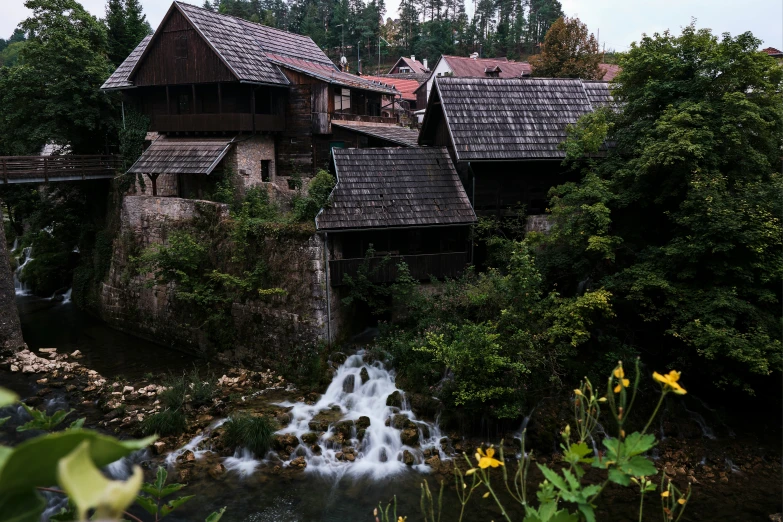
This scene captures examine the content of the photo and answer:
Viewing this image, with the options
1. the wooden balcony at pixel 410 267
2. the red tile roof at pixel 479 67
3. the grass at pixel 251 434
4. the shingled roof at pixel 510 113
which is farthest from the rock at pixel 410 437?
the red tile roof at pixel 479 67

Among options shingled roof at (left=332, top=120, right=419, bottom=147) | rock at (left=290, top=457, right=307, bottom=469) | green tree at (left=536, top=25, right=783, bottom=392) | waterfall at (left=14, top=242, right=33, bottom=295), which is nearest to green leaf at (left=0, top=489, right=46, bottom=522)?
rock at (left=290, top=457, right=307, bottom=469)

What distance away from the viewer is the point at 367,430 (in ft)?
49.7

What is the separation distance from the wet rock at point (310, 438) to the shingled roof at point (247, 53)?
14.4m

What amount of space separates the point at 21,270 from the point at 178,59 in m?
14.5

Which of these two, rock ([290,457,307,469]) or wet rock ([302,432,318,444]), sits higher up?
wet rock ([302,432,318,444])

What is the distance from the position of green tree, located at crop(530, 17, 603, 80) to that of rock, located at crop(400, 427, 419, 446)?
27.4 meters

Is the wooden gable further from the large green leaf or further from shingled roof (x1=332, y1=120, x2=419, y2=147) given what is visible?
the large green leaf

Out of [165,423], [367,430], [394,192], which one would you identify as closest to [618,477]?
[367,430]

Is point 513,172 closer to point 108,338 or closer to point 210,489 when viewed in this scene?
point 210,489

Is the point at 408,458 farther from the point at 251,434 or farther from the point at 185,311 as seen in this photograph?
the point at 185,311

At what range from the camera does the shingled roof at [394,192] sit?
A: 17.8 meters

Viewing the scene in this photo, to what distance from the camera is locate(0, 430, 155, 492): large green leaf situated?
1.18 m

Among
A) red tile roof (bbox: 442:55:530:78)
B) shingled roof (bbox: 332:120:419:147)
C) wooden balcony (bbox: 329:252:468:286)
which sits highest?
red tile roof (bbox: 442:55:530:78)

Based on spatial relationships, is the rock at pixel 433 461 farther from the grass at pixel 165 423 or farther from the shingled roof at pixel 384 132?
the shingled roof at pixel 384 132
